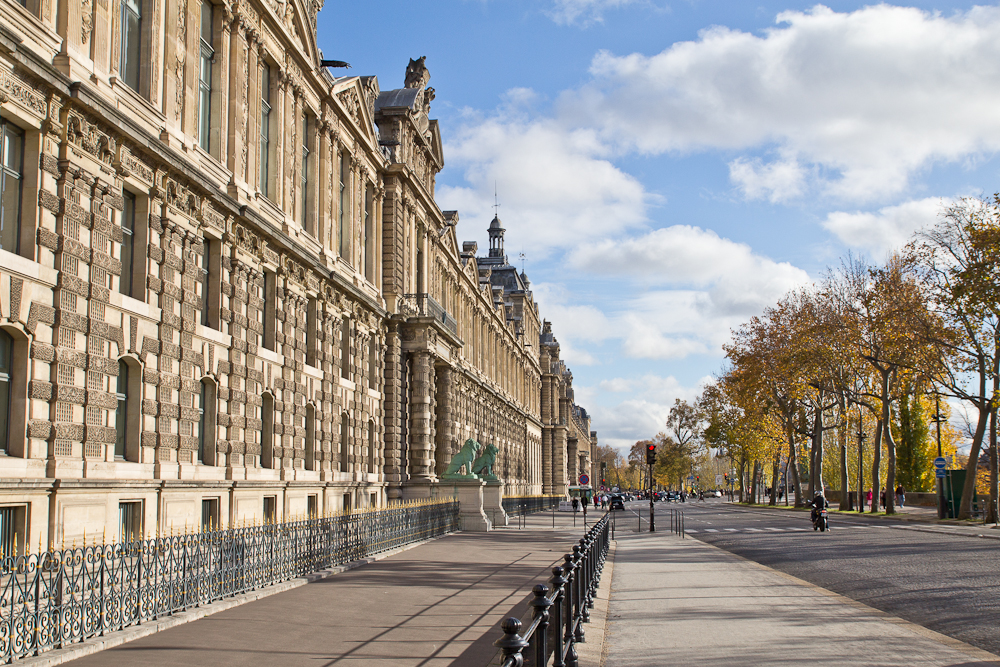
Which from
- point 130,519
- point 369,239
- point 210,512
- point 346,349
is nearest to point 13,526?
point 130,519

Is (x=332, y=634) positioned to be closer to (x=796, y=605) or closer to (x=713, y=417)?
(x=796, y=605)

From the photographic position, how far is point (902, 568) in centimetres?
1933

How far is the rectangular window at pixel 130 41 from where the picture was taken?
1761cm

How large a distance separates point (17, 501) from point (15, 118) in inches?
222

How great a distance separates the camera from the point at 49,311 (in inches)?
560

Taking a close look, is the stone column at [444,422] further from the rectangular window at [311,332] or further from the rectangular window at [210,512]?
the rectangular window at [210,512]

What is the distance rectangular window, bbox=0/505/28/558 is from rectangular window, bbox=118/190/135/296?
471 centimetres

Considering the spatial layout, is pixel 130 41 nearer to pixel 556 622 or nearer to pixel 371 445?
pixel 556 622

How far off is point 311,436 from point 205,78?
10.8m

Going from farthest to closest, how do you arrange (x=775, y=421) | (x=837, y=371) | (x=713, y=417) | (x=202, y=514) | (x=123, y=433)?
(x=713, y=417) < (x=775, y=421) < (x=837, y=371) < (x=202, y=514) < (x=123, y=433)

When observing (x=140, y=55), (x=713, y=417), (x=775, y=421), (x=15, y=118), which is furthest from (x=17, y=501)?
(x=713, y=417)

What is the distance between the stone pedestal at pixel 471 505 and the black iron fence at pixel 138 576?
16566 millimetres

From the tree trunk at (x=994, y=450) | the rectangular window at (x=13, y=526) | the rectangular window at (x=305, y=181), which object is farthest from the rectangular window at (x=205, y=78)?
the tree trunk at (x=994, y=450)

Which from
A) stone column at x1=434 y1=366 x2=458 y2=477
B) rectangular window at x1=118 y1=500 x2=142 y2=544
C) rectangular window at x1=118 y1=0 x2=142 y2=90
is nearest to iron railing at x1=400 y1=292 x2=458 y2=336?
stone column at x1=434 y1=366 x2=458 y2=477
